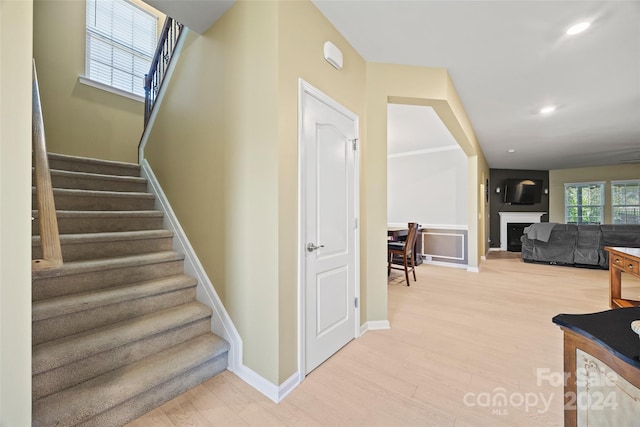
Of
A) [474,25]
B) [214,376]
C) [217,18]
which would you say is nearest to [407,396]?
[214,376]

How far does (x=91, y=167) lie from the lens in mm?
2824

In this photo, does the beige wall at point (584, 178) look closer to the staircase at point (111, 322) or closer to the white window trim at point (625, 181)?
the white window trim at point (625, 181)

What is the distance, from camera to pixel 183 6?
1.97m

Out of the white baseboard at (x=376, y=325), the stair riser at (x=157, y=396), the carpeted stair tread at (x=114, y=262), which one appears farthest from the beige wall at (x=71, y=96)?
the white baseboard at (x=376, y=325)

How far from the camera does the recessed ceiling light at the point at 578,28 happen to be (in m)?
2.10

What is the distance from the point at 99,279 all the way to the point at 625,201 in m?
12.1

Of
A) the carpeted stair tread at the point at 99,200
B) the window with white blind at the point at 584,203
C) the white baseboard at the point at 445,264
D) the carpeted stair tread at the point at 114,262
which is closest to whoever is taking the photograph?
the carpeted stair tread at the point at 114,262

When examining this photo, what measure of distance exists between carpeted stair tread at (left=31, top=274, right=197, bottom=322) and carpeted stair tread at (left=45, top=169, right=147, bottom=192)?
1312 mm

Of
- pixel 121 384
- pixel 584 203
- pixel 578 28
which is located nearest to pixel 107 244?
pixel 121 384

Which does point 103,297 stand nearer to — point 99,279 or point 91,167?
point 99,279

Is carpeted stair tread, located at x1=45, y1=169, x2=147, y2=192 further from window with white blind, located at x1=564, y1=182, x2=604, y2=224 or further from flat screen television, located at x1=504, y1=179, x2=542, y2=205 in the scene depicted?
window with white blind, located at x1=564, y1=182, x2=604, y2=224

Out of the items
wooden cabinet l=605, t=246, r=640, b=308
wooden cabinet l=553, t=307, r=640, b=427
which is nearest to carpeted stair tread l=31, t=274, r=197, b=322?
wooden cabinet l=553, t=307, r=640, b=427

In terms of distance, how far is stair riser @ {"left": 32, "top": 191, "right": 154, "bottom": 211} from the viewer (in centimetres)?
229

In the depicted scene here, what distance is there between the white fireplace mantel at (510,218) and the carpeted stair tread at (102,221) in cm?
945
